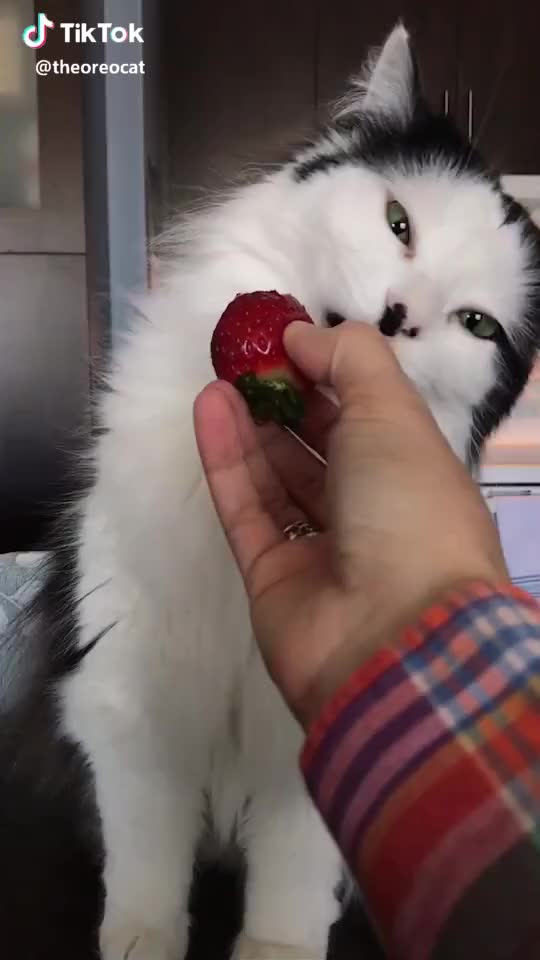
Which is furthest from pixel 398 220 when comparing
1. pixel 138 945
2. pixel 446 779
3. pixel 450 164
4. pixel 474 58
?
pixel 474 58

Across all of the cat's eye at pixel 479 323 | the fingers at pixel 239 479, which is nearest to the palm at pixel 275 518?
the fingers at pixel 239 479

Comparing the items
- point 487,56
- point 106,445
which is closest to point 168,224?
point 106,445

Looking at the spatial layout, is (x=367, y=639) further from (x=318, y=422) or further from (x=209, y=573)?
(x=209, y=573)

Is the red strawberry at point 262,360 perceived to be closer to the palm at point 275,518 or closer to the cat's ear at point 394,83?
the palm at point 275,518

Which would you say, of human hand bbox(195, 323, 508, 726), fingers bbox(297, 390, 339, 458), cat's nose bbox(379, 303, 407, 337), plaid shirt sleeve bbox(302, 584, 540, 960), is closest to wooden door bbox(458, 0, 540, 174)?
cat's nose bbox(379, 303, 407, 337)

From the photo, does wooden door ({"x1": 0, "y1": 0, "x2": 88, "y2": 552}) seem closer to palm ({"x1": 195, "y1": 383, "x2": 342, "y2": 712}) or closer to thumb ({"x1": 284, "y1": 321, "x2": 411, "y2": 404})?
palm ({"x1": 195, "y1": 383, "x2": 342, "y2": 712})

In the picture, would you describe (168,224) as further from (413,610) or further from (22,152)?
(22,152)

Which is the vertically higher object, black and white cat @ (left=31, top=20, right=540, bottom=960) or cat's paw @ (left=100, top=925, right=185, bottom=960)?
black and white cat @ (left=31, top=20, right=540, bottom=960)
